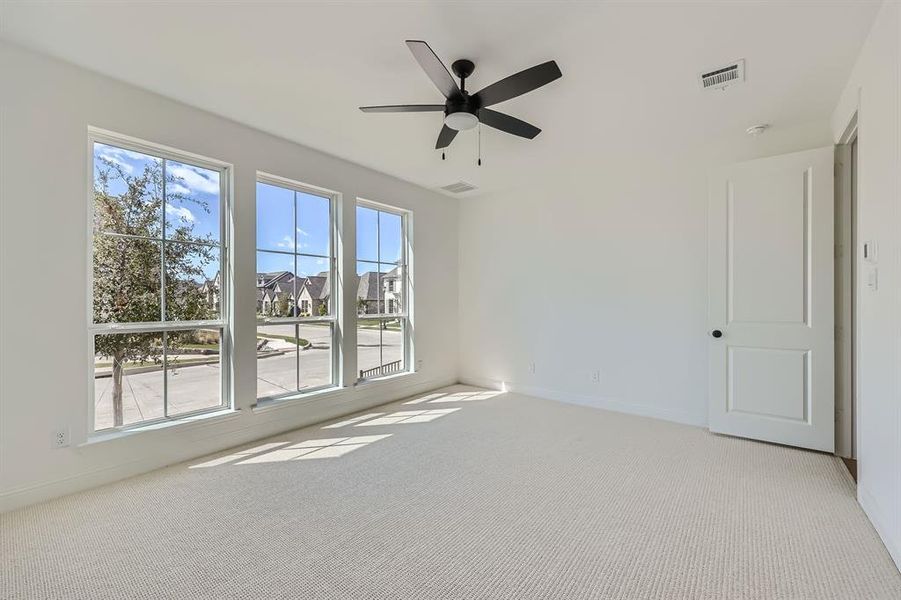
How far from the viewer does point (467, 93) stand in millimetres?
2377

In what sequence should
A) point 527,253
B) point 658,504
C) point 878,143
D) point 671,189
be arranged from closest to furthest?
point 878,143 → point 658,504 → point 671,189 → point 527,253

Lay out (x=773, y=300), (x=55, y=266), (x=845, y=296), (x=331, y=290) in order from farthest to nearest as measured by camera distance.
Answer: (x=331, y=290) → (x=773, y=300) → (x=845, y=296) → (x=55, y=266)

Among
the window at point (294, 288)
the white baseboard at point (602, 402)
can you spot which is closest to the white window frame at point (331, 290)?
the window at point (294, 288)

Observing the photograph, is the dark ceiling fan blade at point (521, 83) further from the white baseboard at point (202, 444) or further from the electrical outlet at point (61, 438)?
the electrical outlet at point (61, 438)

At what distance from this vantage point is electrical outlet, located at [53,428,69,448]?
8.07 ft

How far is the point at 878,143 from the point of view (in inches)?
82.0

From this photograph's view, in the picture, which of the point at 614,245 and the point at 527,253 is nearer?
the point at 614,245

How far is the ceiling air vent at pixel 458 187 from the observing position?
16.1 ft

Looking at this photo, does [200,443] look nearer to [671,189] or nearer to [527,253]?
[527,253]

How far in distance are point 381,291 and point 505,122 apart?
262cm

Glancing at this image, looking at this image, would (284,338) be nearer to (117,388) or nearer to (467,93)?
(117,388)

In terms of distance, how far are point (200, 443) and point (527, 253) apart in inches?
152

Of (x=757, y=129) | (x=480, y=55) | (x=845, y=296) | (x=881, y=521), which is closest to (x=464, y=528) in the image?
(x=881, y=521)

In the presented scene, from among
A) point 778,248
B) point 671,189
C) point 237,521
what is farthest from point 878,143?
point 237,521
